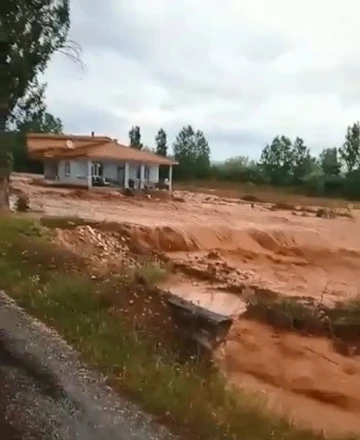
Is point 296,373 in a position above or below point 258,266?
above

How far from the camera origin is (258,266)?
2130cm

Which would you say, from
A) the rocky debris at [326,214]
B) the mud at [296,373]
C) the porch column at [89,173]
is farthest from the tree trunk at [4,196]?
the porch column at [89,173]

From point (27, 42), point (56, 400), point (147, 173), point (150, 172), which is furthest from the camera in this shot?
point (150, 172)

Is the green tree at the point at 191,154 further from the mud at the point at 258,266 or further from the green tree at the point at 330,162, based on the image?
the mud at the point at 258,266

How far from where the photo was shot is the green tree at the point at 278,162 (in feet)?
199

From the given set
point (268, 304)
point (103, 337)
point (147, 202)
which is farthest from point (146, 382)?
point (147, 202)

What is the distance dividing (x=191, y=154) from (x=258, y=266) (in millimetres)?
42789

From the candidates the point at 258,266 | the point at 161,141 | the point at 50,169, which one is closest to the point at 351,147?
the point at 161,141

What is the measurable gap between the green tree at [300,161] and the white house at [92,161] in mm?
19916

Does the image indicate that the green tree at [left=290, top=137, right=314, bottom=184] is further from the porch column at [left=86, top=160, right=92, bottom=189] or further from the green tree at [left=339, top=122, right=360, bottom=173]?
the porch column at [left=86, top=160, right=92, bottom=189]

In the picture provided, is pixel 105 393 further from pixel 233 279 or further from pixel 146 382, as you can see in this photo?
pixel 233 279

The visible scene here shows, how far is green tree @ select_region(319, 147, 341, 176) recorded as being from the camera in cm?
6078

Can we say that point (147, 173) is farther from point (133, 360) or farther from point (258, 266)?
point (133, 360)

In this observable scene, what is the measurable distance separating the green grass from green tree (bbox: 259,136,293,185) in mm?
51115
